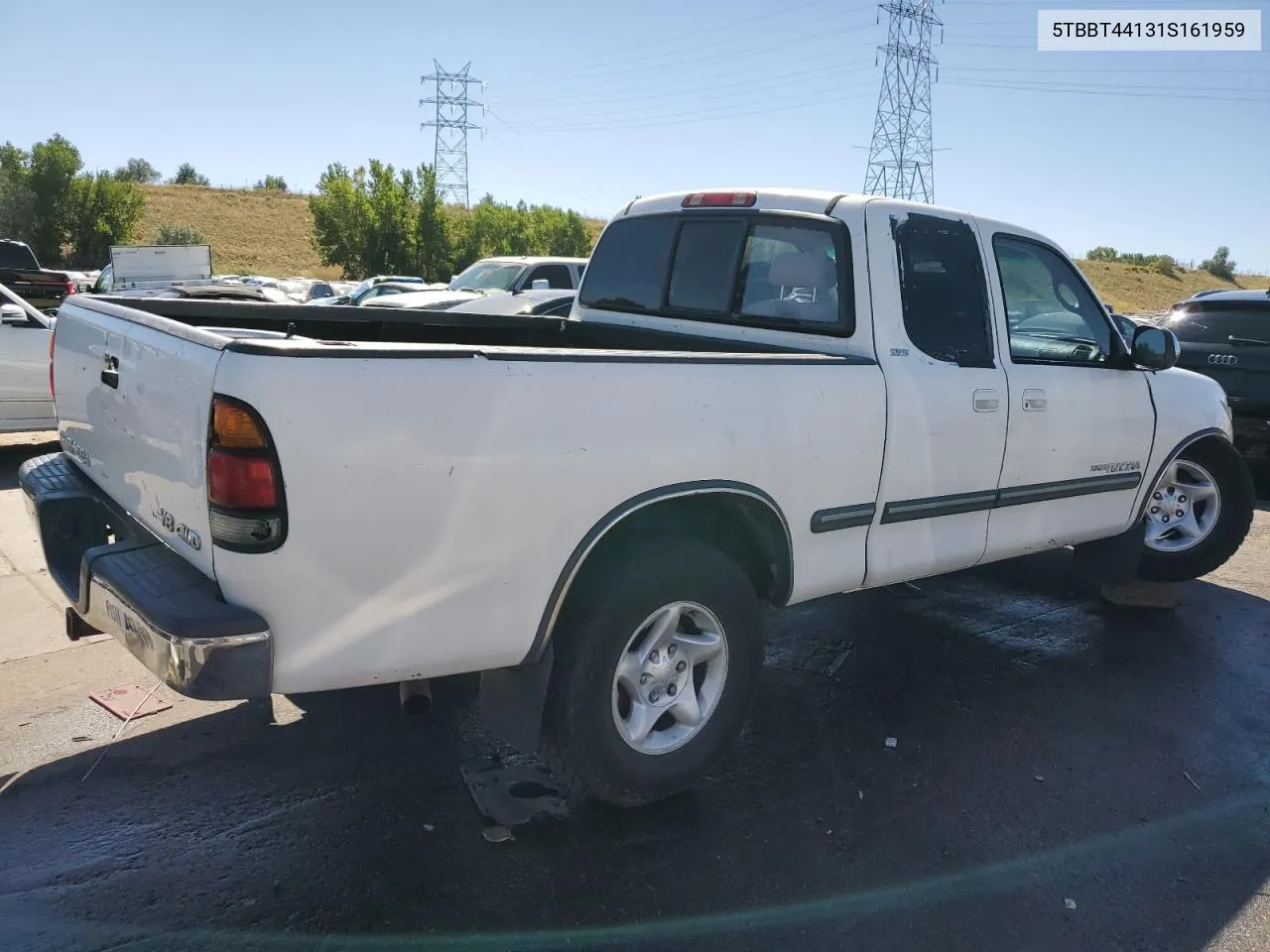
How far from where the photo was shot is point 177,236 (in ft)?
196

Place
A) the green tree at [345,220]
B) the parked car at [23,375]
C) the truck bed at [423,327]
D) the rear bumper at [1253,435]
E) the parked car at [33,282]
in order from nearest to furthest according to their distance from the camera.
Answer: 1. the truck bed at [423,327]
2. the rear bumper at [1253,435]
3. the parked car at [23,375]
4. the parked car at [33,282]
5. the green tree at [345,220]

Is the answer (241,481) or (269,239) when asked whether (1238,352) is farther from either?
(269,239)

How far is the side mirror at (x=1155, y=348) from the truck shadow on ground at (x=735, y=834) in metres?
1.51

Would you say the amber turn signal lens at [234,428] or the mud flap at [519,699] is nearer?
the amber turn signal lens at [234,428]

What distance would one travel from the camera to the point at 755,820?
333cm

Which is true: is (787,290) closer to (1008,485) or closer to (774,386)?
(774,386)

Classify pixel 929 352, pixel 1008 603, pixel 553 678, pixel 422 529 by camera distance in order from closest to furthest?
pixel 422 529 → pixel 553 678 → pixel 929 352 → pixel 1008 603

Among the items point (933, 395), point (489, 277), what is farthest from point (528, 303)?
point (933, 395)

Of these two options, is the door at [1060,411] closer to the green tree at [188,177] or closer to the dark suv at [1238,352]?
the dark suv at [1238,352]

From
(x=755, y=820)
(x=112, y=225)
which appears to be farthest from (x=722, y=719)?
(x=112, y=225)

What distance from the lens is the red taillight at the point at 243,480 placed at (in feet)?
7.90

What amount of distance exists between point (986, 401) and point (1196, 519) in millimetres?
2549

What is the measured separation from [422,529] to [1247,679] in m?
4.12

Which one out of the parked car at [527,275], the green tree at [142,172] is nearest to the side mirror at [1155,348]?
the parked car at [527,275]
